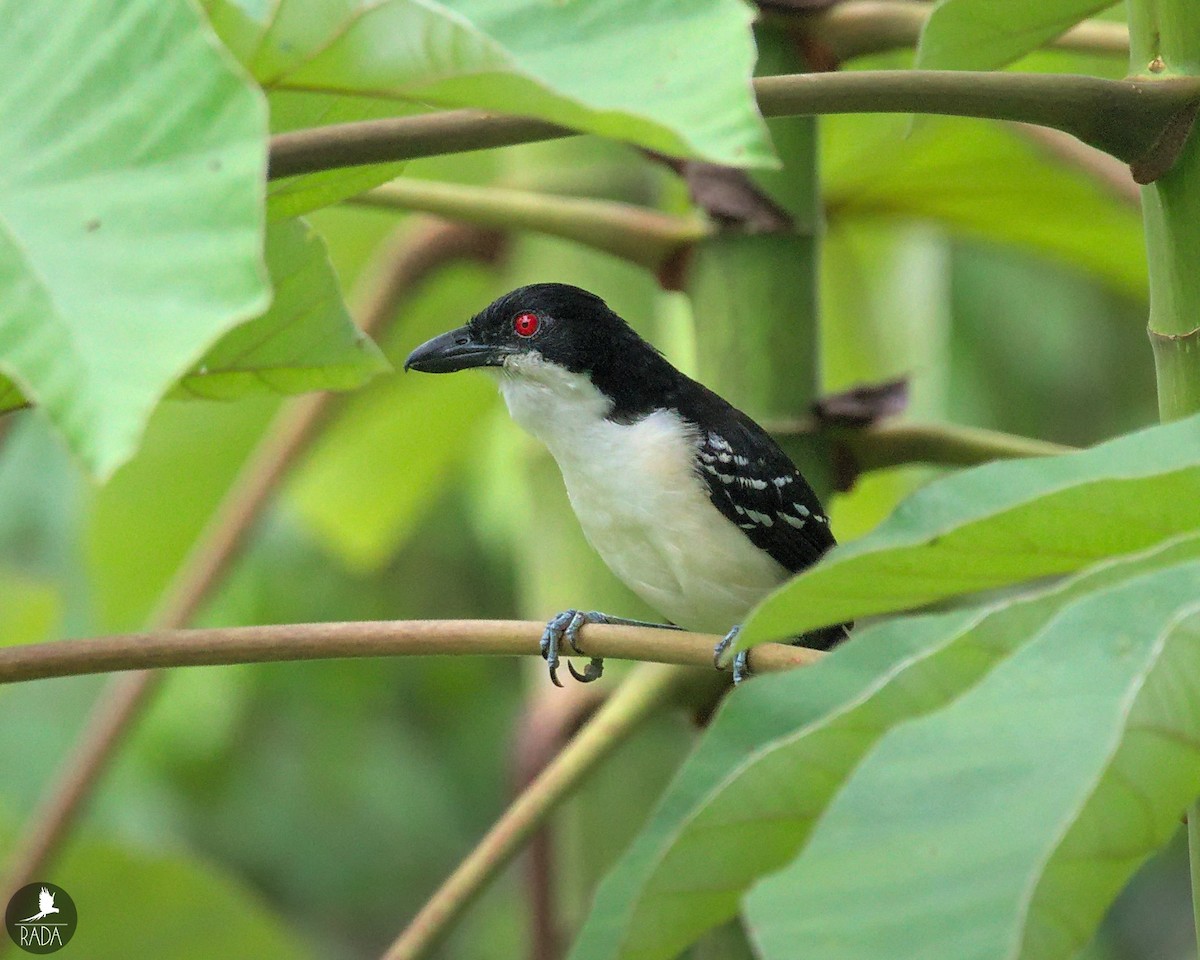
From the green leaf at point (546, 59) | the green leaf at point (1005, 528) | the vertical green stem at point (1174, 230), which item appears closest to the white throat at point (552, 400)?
the vertical green stem at point (1174, 230)

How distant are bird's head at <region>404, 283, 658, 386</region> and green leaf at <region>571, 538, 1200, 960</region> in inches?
52.1

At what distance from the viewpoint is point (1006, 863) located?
0.73 meters

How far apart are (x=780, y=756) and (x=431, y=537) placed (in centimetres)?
452

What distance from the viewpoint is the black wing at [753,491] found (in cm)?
227

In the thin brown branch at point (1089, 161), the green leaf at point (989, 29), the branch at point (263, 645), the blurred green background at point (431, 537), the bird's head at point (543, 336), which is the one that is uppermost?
the green leaf at point (989, 29)

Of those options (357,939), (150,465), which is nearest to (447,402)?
(150,465)

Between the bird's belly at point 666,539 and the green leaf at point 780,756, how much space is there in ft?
3.72

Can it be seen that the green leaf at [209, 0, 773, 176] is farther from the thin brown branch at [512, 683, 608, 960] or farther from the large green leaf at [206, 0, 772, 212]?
the thin brown branch at [512, 683, 608, 960]

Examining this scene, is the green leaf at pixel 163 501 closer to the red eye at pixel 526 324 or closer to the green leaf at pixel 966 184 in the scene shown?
the red eye at pixel 526 324

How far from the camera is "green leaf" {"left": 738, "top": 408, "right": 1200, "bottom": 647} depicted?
90cm

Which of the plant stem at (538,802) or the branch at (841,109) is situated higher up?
the branch at (841,109)

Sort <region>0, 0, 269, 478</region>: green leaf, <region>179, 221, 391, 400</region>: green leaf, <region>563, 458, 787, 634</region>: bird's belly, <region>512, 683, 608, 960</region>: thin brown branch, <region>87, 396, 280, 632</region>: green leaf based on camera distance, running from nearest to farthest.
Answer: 1. <region>0, 0, 269, 478</region>: green leaf
2. <region>179, 221, 391, 400</region>: green leaf
3. <region>512, 683, 608, 960</region>: thin brown branch
4. <region>563, 458, 787, 634</region>: bird's belly
5. <region>87, 396, 280, 632</region>: green leaf

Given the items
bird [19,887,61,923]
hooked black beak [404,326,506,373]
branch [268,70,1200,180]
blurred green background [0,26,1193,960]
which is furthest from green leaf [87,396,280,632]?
branch [268,70,1200,180]

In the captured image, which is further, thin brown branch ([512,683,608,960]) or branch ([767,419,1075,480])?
thin brown branch ([512,683,608,960])
